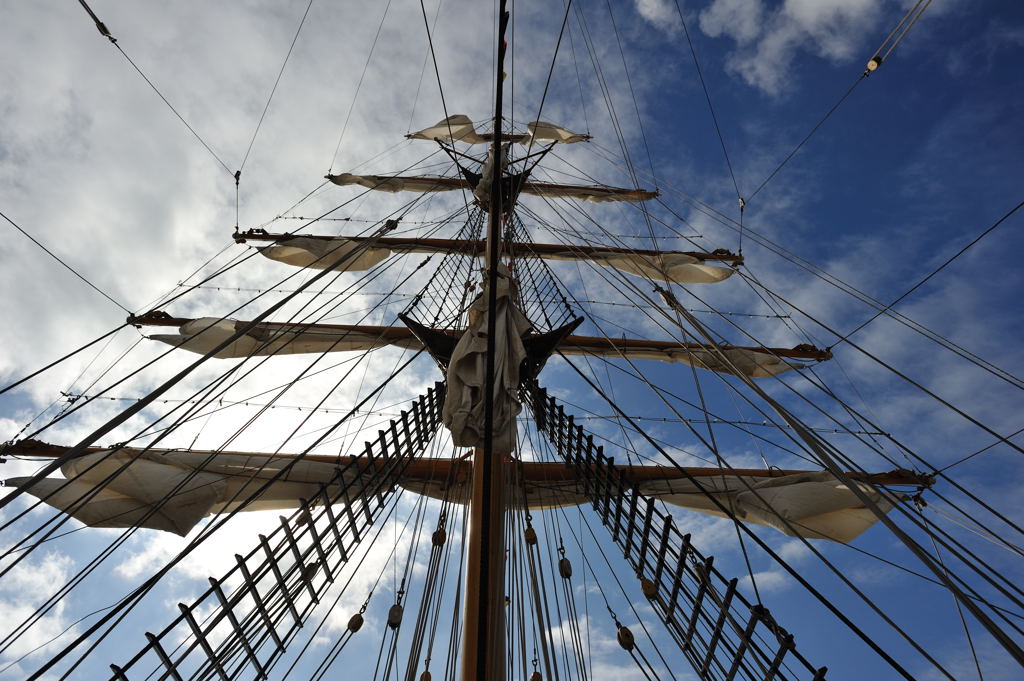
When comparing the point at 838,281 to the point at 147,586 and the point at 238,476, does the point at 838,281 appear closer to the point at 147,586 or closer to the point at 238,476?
the point at 147,586

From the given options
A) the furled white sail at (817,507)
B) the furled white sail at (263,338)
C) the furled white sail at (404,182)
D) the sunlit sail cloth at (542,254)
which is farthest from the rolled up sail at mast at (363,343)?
the furled white sail at (404,182)

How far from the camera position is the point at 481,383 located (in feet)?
14.3

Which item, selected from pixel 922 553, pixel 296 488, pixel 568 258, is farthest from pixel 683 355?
pixel 922 553

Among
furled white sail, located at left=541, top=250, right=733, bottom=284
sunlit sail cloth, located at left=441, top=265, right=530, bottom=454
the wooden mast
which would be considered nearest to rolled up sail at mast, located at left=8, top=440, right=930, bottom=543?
the wooden mast

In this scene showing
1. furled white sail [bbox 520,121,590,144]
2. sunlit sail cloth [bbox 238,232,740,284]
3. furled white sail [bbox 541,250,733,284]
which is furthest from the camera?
furled white sail [bbox 520,121,590,144]

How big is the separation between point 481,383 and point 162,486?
11.6 ft

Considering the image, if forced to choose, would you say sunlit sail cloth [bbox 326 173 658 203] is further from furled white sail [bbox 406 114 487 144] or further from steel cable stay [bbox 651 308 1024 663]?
steel cable stay [bbox 651 308 1024 663]

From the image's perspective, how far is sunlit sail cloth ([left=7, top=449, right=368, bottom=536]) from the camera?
499 cm

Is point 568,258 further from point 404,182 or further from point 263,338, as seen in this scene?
point 263,338

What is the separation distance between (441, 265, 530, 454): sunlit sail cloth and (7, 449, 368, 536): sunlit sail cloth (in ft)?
4.39

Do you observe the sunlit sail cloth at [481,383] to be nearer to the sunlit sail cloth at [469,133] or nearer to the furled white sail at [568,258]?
the furled white sail at [568,258]

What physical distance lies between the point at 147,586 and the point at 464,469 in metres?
4.64

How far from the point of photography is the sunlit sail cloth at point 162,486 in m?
4.99

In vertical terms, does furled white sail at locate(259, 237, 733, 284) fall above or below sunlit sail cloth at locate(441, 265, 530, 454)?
above
